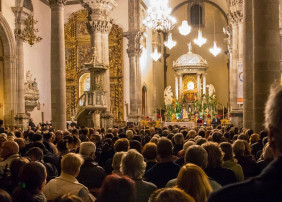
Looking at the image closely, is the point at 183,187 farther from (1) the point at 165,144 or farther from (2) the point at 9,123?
(2) the point at 9,123

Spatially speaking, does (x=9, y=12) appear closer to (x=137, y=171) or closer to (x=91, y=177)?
(x=91, y=177)

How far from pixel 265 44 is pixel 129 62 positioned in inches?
776

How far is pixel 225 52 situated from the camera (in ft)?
135

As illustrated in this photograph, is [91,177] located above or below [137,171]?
below

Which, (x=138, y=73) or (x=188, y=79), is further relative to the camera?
(x=188, y=79)

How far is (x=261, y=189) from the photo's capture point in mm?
1515

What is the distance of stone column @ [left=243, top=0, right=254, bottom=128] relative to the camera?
15815 millimetres

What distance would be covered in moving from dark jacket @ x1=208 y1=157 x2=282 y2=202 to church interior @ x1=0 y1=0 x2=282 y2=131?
34.5 feet

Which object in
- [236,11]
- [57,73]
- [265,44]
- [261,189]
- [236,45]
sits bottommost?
[261,189]

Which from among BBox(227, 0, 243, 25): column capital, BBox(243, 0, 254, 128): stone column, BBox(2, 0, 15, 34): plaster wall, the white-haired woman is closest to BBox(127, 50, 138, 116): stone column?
BBox(227, 0, 243, 25): column capital

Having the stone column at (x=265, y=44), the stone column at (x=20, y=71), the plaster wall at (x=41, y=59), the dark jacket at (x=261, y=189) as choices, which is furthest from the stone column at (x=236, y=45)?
the dark jacket at (x=261, y=189)

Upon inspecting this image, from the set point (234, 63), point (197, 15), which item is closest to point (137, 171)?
point (234, 63)

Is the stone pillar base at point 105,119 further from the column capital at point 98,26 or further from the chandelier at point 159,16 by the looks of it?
the chandelier at point 159,16

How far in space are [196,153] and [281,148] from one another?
3201mm
